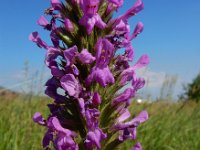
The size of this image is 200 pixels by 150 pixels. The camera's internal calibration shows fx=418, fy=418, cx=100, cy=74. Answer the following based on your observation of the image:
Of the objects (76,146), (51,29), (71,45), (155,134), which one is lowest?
(76,146)

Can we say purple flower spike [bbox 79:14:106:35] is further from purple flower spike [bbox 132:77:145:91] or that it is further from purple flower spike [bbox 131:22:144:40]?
purple flower spike [bbox 132:77:145:91]

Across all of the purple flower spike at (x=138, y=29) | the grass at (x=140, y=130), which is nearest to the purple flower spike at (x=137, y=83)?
the purple flower spike at (x=138, y=29)

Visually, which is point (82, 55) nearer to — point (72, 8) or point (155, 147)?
point (72, 8)

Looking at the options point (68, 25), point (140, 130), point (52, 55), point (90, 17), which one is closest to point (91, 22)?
point (90, 17)

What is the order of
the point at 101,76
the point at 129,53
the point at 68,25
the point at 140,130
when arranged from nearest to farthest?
the point at 101,76, the point at 68,25, the point at 129,53, the point at 140,130

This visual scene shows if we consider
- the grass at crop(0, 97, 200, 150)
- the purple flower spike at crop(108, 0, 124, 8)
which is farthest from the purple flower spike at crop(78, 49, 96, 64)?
the grass at crop(0, 97, 200, 150)

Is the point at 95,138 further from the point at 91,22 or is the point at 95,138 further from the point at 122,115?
the point at 91,22

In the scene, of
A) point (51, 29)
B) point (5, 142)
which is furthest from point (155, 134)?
point (51, 29)
